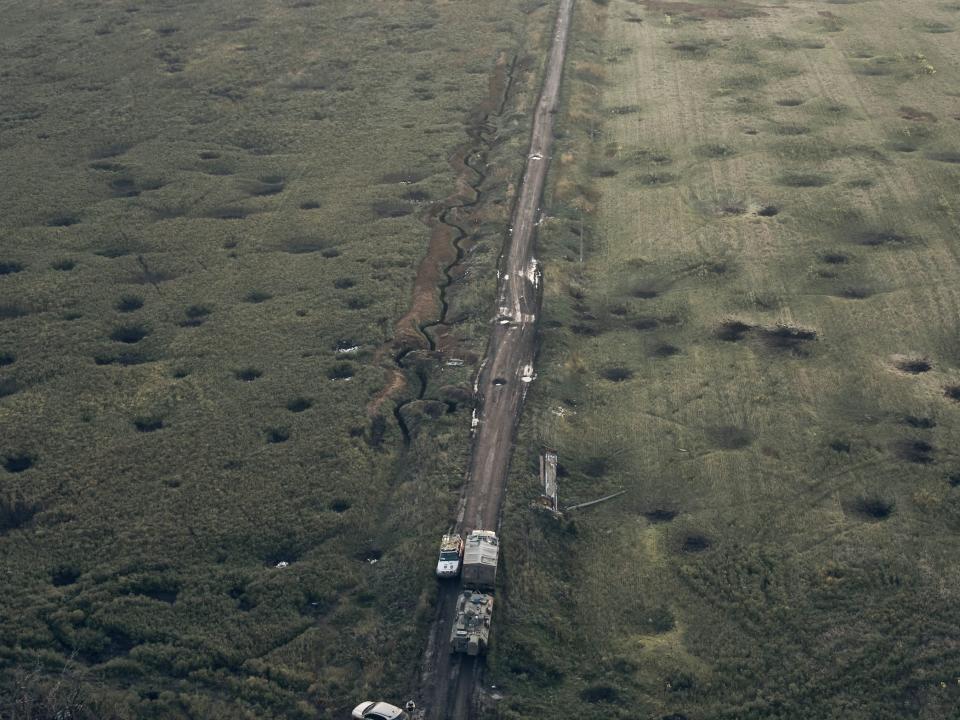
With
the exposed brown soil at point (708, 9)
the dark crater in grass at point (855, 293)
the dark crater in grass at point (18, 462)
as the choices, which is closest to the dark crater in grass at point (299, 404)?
the dark crater in grass at point (18, 462)

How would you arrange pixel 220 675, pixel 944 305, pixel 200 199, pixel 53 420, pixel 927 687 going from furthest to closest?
1. pixel 200 199
2. pixel 944 305
3. pixel 53 420
4. pixel 220 675
5. pixel 927 687

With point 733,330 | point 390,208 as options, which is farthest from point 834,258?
point 390,208

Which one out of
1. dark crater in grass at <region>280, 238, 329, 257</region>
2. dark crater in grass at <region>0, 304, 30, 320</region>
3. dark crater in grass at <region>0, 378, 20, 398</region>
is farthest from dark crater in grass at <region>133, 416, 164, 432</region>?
dark crater in grass at <region>280, 238, 329, 257</region>

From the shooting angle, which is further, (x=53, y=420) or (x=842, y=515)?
(x=53, y=420)

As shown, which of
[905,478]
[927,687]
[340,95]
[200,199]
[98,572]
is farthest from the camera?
[340,95]

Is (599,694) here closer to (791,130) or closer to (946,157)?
(946,157)

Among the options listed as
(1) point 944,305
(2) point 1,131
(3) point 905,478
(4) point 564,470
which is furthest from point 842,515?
(2) point 1,131

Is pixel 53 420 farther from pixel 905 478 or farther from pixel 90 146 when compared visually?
pixel 905 478
